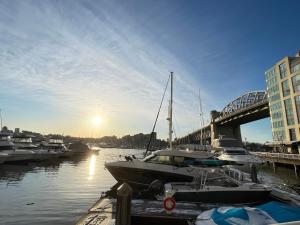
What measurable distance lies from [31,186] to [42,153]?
25635mm

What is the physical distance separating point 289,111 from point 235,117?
31.6 m

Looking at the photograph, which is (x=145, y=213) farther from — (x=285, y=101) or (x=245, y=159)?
(x=285, y=101)

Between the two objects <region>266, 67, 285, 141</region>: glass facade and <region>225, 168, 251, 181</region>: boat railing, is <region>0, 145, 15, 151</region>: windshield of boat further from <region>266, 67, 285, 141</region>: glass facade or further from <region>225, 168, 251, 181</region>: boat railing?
<region>266, 67, 285, 141</region>: glass facade

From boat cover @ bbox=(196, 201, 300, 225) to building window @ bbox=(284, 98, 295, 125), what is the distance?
73.6 metres

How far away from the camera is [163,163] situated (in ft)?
56.7

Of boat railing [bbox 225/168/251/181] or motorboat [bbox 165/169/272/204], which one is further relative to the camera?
boat railing [bbox 225/168/251/181]

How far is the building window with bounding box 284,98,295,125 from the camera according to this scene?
70925mm

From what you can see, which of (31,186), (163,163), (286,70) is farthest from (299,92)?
(31,186)

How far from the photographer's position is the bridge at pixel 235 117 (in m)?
92.7

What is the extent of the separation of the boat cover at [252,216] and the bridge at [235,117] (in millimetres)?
87661

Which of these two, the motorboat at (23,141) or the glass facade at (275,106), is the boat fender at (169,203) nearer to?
the motorboat at (23,141)

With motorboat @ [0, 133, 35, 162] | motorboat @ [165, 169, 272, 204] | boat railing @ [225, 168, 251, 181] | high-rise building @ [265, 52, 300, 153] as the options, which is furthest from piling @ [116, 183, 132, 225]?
high-rise building @ [265, 52, 300, 153]

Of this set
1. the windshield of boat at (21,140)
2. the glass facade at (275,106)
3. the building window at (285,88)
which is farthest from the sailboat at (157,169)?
the glass facade at (275,106)

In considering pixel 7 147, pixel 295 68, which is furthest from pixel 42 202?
pixel 295 68
